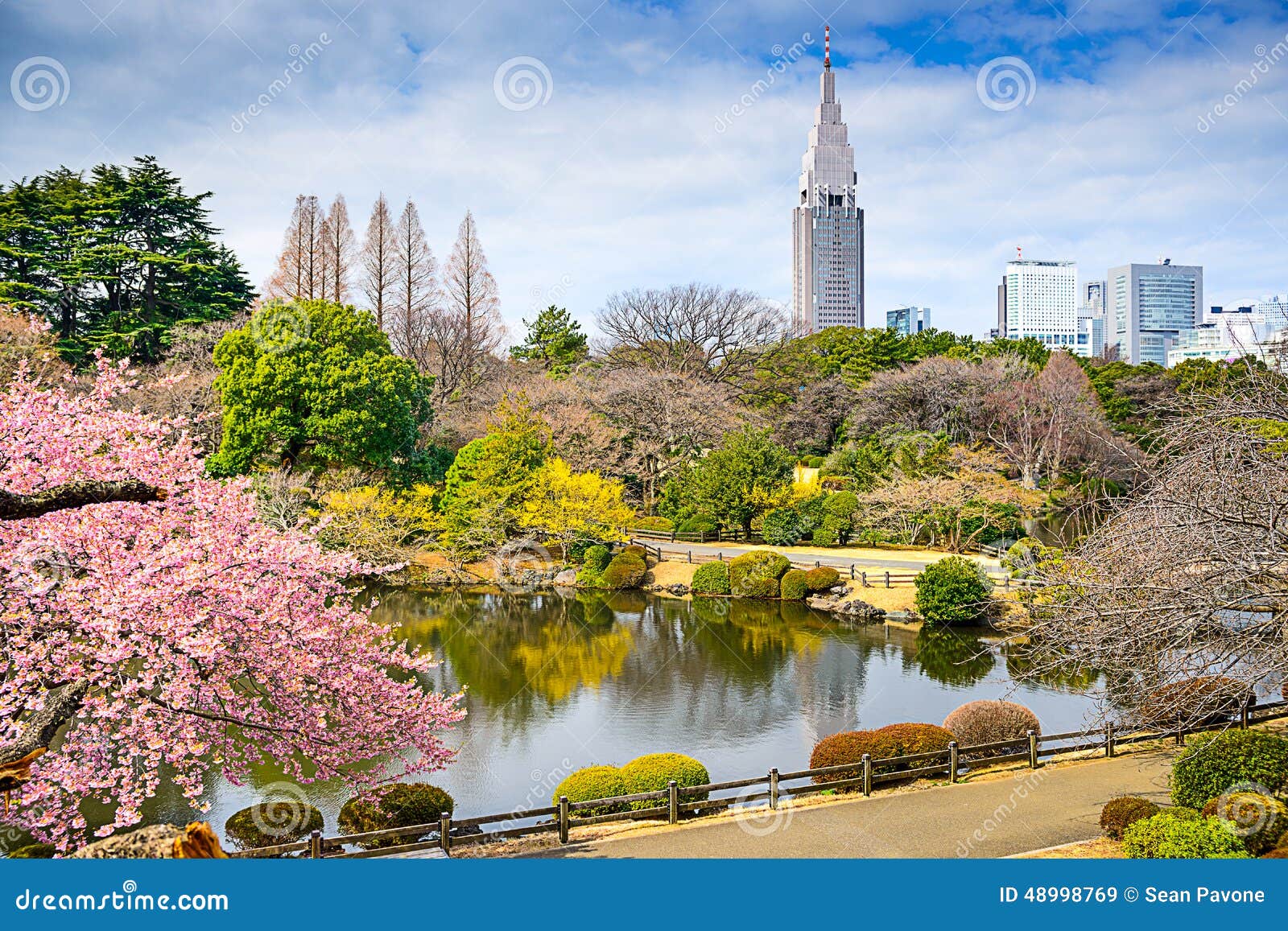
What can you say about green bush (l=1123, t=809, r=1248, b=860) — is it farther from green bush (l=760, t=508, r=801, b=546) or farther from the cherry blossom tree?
green bush (l=760, t=508, r=801, b=546)

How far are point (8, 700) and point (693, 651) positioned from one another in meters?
16.0

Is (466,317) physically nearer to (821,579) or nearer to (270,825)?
(821,579)

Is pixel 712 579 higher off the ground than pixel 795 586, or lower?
higher

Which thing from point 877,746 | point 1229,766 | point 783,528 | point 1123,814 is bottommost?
point 877,746

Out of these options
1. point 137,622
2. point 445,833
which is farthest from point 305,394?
point 137,622

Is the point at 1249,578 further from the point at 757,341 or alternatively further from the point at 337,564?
the point at 757,341

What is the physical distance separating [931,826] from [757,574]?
17.9 meters

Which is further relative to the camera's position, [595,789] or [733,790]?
[733,790]

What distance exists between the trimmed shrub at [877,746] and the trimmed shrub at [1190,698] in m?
2.63

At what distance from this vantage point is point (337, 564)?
8.97m

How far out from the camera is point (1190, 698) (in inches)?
388

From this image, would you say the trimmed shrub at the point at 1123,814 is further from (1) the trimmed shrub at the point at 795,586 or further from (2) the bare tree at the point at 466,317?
(2) the bare tree at the point at 466,317

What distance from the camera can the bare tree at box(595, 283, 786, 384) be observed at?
45.5 metres

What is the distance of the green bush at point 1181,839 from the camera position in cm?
749
